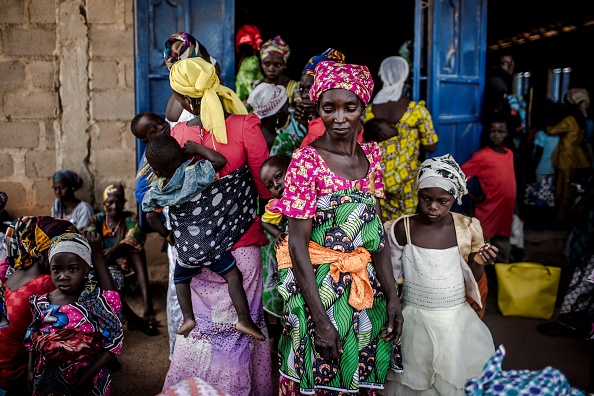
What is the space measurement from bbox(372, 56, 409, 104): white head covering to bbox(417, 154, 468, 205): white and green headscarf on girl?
6.41 feet

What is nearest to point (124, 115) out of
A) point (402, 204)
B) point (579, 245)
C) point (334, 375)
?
point (402, 204)

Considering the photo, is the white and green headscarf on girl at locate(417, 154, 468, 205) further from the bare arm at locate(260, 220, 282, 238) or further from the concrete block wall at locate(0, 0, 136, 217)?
the concrete block wall at locate(0, 0, 136, 217)

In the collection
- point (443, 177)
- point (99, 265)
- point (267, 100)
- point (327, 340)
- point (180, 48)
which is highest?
point (180, 48)

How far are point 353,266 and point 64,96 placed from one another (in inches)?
144

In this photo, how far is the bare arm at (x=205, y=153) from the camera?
2826mm

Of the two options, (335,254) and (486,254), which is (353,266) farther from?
(486,254)

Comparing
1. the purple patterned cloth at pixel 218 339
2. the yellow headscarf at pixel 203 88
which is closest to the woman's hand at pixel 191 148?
the yellow headscarf at pixel 203 88

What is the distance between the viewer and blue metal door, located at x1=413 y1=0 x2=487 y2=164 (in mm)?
5441

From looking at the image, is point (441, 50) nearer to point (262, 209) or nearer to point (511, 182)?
point (511, 182)

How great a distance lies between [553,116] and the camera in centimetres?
719

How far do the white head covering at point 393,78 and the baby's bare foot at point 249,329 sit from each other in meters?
2.58

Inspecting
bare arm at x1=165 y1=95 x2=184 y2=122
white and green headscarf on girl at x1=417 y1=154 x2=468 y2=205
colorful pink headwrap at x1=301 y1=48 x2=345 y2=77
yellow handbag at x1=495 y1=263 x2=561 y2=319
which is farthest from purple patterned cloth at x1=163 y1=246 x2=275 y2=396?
yellow handbag at x1=495 y1=263 x2=561 y2=319

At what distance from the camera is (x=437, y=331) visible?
2.96m

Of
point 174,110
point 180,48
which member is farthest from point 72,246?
point 180,48
